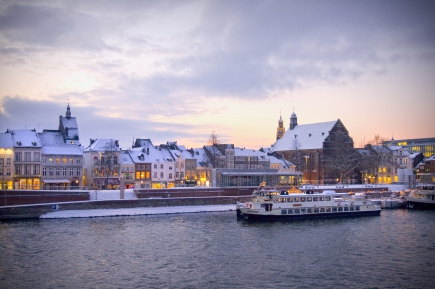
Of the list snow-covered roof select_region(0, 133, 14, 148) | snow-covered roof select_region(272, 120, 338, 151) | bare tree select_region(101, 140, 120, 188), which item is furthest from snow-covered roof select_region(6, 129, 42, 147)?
snow-covered roof select_region(272, 120, 338, 151)

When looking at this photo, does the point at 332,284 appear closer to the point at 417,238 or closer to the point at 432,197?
the point at 417,238

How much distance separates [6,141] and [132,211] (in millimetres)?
30204

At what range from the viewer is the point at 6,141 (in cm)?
8394

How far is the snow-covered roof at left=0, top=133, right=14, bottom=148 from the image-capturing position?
8347 cm

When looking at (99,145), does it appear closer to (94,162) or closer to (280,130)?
(94,162)

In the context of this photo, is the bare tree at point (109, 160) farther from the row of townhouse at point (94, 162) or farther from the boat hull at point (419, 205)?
the boat hull at point (419, 205)

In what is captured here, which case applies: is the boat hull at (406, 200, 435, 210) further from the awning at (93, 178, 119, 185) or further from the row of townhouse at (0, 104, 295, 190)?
the awning at (93, 178, 119, 185)

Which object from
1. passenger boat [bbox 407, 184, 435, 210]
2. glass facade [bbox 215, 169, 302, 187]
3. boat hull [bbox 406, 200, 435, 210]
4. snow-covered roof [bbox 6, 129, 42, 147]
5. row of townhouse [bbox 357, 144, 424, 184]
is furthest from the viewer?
row of townhouse [bbox 357, 144, 424, 184]

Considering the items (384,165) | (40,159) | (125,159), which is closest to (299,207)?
(125,159)

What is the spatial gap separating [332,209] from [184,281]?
40.7 m

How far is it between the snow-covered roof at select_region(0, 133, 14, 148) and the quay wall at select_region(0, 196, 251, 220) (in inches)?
927

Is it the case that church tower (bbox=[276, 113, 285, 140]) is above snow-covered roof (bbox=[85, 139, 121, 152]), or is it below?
above

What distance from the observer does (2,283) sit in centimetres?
3247

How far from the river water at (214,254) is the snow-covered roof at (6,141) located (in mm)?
27027
